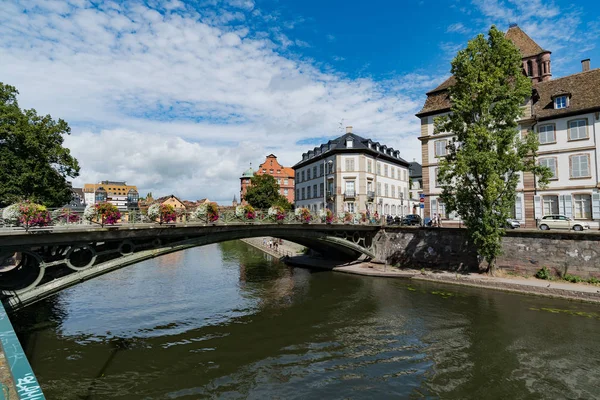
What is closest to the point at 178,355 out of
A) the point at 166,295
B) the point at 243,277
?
the point at 166,295

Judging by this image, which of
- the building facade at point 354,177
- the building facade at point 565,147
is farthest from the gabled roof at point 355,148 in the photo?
the building facade at point 565,147

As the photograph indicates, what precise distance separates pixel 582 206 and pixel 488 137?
13.4m

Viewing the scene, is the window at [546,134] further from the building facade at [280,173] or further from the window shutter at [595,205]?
the building facade at [280,173]

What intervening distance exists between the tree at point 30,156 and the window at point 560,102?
140 ft

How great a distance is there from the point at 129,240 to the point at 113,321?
5022 millimetres

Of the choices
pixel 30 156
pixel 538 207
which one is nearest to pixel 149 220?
pixel 30 156

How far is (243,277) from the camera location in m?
31.1

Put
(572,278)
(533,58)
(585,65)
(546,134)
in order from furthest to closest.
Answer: (533,58) < (585,65) < (546,134) < (572,278)

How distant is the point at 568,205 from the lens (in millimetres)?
29594

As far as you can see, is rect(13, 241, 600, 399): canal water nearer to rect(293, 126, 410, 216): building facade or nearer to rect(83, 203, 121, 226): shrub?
rect(83, 203, 121, 226): shrub

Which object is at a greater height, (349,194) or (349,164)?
(349,164)

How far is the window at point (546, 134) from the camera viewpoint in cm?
3066

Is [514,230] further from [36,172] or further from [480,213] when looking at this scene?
[36,172]

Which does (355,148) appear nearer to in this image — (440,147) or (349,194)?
(349,194)
